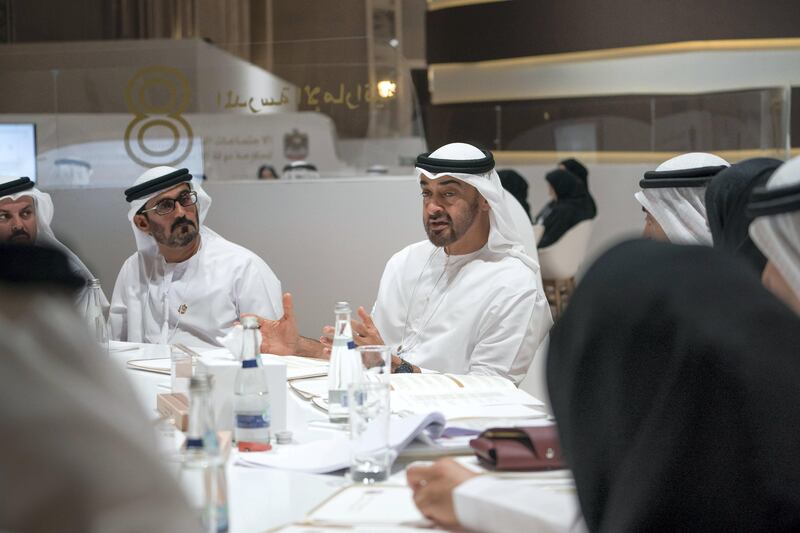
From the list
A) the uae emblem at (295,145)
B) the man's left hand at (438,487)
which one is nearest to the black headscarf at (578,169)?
the uae emblem at (295,145)

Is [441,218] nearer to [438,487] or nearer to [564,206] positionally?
[438,487]

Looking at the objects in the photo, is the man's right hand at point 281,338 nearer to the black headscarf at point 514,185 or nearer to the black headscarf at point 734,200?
the black headscarf at point 734,200

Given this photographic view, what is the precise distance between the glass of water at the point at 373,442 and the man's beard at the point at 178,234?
2881 millimetres

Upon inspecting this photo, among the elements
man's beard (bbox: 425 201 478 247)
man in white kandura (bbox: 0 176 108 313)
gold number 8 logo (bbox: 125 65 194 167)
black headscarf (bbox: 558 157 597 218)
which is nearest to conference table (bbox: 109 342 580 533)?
man's beard (bbox: 425 201 478 247)

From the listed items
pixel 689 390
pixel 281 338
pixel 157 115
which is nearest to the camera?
pixel 689 390

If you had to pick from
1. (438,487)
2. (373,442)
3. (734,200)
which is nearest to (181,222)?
(734,200)

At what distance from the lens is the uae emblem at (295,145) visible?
6523mm

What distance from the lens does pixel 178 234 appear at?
4723 millimetres

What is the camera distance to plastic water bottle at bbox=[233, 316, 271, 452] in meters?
2.16

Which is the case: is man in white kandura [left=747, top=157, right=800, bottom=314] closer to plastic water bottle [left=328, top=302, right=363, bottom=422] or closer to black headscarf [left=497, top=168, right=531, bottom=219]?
plastic water bottle [left=328, top=302, right=363, bottom=422]

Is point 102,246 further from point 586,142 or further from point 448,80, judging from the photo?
point 448,80

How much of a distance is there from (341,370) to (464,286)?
165 cm

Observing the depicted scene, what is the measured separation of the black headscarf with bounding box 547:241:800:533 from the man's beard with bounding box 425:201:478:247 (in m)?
2.71

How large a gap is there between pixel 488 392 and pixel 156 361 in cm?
124
